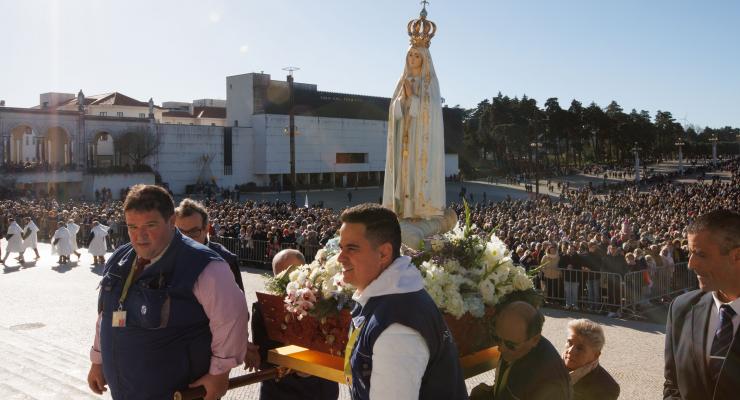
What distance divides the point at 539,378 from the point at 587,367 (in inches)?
29.3

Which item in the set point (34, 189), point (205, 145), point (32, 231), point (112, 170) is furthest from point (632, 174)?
point (32, 231)

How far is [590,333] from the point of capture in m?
3.91

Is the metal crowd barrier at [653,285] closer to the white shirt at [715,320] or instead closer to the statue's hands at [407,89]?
the statue's hands at [407,89]

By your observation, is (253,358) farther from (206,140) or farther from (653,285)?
(206,140)

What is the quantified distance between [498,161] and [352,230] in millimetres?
93474

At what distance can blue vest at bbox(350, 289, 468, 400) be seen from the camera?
8.36ft

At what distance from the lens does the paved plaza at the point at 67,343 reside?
309 inches

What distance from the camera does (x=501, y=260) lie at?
13.1 feet

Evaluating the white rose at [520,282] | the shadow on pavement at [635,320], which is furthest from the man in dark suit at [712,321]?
the shadow on pavement at [635,320]

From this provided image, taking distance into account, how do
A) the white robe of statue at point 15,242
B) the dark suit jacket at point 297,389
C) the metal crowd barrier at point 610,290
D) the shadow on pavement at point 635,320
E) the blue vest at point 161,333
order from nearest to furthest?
the blue vest at point 161,333 → the dark suit jacket at point 297,389 → the shadow on pavement at point 635,320 → the metal crowd barrier at point 610,290 → the white robe of statue at point 15,242

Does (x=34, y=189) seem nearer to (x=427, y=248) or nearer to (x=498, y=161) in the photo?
(x=427, y=248)

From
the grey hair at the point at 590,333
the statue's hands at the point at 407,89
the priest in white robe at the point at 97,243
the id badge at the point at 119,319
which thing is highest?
the statue's hands at the point at 407,89

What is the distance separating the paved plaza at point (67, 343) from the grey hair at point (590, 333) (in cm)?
430

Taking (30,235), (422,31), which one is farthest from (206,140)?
(422,31)
